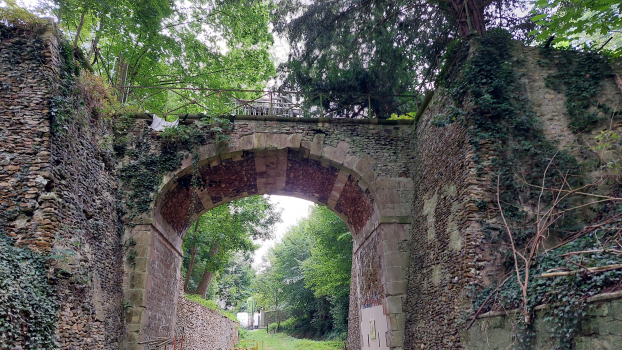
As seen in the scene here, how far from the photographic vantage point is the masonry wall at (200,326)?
520 inches

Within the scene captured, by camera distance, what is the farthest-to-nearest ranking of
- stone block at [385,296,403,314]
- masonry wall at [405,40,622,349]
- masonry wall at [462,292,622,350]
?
stone block at [385,296,403,314] → masonry wall at [405,40,622,349] → masonry wall at [462,292,622,350]

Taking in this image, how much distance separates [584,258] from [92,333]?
7.68 m

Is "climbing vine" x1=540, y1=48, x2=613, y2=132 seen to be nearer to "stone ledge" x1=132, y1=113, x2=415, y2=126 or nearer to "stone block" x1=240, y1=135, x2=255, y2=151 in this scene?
"stone ledge" x1=132, y1=113, x2=415, y2=126

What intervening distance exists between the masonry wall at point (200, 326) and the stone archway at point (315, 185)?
2.96m

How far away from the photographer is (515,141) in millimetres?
6676

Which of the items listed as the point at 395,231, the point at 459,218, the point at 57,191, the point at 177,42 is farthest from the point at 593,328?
the point at 177,42

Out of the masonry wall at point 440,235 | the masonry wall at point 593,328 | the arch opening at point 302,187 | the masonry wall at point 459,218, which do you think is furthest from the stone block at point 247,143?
the masonry wall at point 593,328

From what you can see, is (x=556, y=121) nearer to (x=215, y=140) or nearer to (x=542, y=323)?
(x=542, y=323)

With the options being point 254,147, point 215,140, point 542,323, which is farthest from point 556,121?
point 215,140

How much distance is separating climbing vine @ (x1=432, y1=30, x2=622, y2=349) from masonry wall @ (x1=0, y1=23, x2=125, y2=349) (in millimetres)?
6510

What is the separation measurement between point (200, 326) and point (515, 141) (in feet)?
46.4

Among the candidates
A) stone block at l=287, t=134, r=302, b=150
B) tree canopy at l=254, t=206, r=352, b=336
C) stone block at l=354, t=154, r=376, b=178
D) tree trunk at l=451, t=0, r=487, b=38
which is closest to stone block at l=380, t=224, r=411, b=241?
stone block at l=354, t=154, r=376, b=178

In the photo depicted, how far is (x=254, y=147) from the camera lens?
9492 millimetres

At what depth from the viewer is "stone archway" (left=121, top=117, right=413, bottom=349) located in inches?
341
